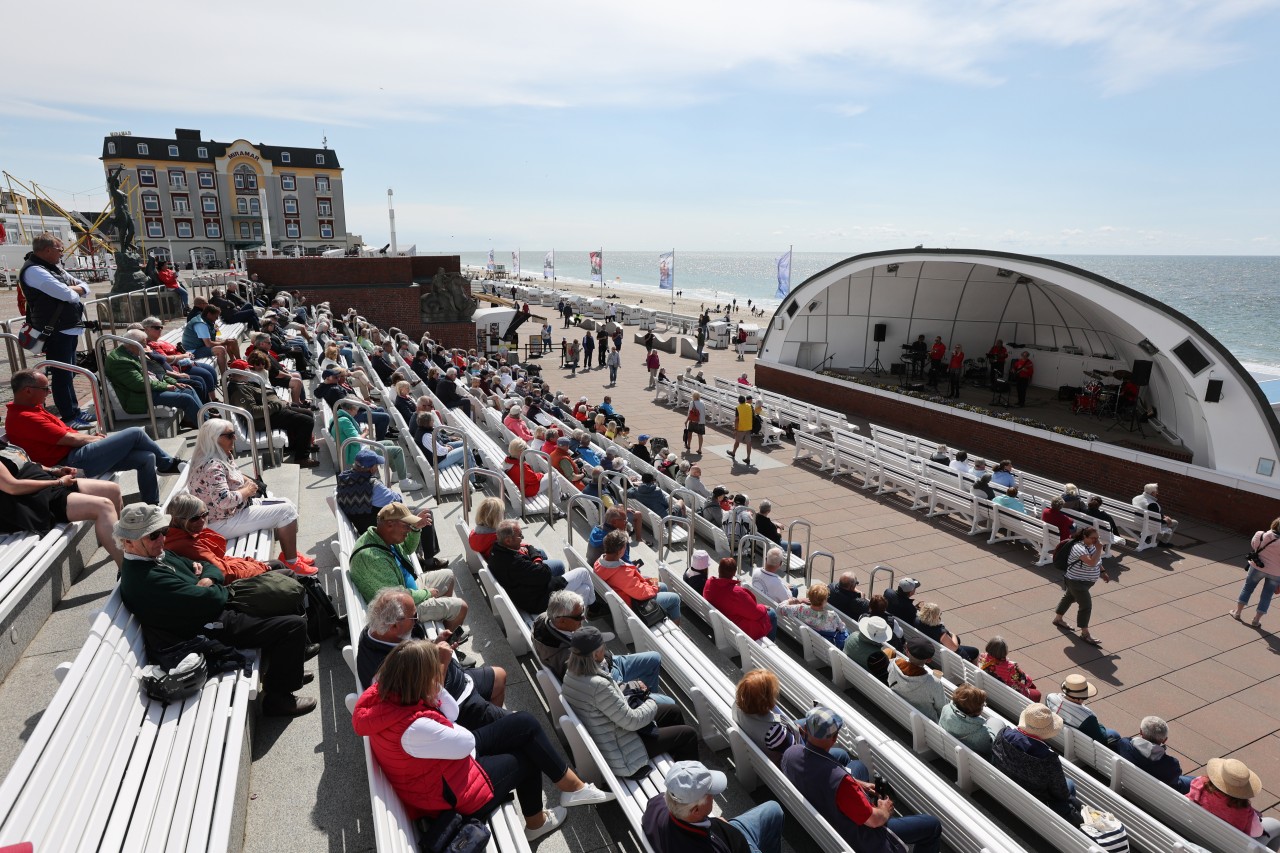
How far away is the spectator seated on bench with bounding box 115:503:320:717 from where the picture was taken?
338cm

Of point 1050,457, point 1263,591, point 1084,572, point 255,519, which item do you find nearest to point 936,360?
point 1050,457

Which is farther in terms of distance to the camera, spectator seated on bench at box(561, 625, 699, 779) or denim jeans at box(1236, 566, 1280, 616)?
denim jeans at box(1236, 566, 1280, 616)

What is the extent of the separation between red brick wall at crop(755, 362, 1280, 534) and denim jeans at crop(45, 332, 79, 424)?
15471 millimetres

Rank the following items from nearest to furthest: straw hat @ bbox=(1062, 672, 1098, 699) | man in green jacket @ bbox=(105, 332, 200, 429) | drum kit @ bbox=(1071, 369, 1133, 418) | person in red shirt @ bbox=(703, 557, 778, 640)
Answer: straw hat @ bbox=(1062, 672, 1098, 699), person in red shirt @ bbox=(703, 557, 778, 640), man in green jacket @ bbox=(105, 332, 200, 429), drum kit @ bbox=(1071, 369, 1133, 418)

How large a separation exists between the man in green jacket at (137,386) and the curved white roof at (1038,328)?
14.3 meters

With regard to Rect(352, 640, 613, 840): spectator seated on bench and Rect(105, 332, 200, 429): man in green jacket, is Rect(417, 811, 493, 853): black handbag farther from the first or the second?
Rect(105, 332, 200, 429): man in green jacket

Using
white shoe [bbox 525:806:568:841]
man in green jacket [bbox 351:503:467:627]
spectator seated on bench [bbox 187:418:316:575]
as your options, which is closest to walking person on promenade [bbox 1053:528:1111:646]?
white shoe [bbox 525:806:568:841]

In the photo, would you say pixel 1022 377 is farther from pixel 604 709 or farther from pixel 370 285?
pixel 370 285

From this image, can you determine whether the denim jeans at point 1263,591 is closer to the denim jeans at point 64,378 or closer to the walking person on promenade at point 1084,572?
the walking person on promenade at point 1084,572

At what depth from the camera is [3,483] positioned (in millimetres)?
3951

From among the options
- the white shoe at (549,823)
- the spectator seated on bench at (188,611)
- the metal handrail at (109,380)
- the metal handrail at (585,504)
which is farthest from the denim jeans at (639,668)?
the metal handrail at (109,380)

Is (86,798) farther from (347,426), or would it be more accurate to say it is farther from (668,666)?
(347,426)

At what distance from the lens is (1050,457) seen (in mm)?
14328

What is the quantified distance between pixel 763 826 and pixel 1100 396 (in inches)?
655
